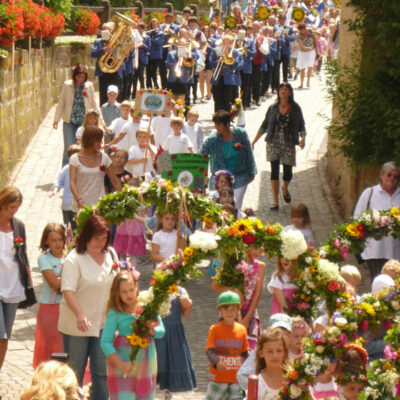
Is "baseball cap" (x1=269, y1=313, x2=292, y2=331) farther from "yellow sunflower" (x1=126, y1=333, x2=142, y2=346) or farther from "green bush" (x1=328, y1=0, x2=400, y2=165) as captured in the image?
"green bush" (x1=328, y1=0, x2=400, y2=165)

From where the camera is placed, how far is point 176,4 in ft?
132

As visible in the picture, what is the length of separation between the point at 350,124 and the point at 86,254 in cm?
571

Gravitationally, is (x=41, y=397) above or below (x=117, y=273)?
above

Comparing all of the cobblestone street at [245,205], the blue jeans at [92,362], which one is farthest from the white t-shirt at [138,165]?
the blue jeans at [92,362]

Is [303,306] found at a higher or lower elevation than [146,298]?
lower

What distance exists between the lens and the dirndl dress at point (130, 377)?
796 centimetres

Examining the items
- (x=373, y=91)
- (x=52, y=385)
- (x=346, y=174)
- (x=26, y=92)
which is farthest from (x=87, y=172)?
(x=26, y=92)

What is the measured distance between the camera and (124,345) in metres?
7.98

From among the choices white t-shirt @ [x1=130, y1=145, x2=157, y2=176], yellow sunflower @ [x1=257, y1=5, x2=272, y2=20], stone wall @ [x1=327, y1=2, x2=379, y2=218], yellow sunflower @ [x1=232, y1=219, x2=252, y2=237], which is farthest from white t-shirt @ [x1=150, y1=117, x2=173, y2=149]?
yellow sunflower @ [x1=257, y1=5, x2=272, y2=20]

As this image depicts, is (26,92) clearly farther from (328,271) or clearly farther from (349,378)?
(349,378)

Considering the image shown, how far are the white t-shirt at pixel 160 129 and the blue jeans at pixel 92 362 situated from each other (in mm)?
7639

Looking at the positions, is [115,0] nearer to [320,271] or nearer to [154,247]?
[154,247]

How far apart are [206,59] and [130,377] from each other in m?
19.0

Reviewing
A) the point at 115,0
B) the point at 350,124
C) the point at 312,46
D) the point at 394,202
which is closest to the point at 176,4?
the point at 115,0
